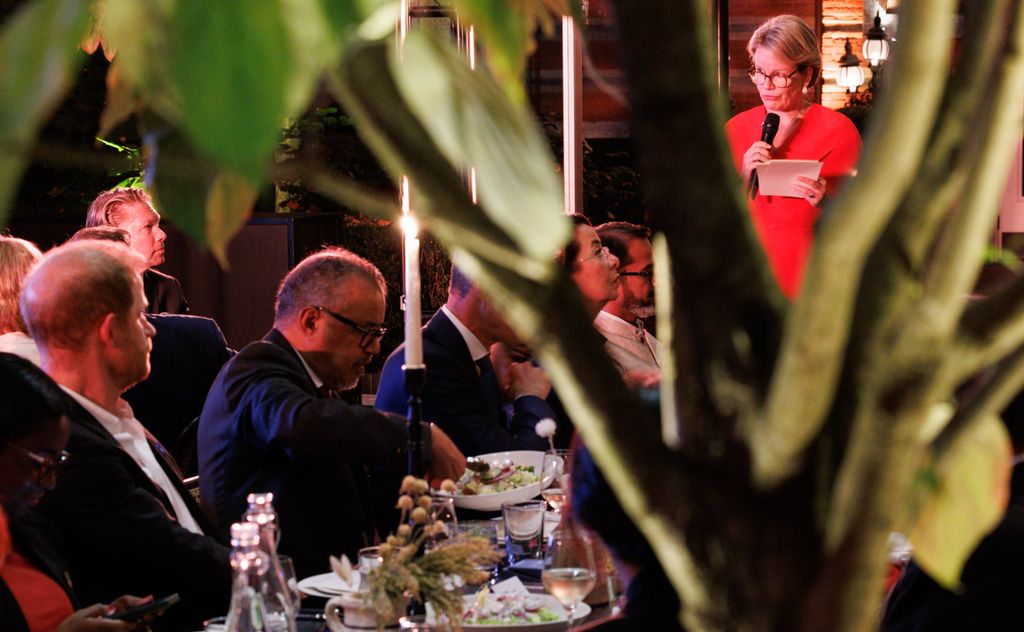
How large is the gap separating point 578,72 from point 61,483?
372 cm

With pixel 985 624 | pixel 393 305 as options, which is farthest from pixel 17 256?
pixel 393 305

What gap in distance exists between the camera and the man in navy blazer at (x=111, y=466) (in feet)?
8.46

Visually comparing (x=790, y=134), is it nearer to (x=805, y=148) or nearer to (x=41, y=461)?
(x=805, y=148)

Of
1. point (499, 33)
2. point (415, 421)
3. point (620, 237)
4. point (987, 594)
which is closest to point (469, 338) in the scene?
point (620, 237)

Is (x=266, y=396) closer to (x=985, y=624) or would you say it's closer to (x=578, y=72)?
(x=985, y=624)

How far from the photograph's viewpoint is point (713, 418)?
1.30ft

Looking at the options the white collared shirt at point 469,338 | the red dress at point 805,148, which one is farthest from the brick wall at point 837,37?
the white collared shirt at point 469,338

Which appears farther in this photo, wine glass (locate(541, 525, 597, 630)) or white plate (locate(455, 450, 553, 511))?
white plate (locate(455, 450, 553, 511))

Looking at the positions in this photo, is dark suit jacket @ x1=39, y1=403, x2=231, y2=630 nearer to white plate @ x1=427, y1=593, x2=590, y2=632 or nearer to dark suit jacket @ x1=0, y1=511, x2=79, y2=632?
dark suit jacket @ x1=0, y1=511, x2=79, y2=632

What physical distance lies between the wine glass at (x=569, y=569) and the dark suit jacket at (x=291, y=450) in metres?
1.00

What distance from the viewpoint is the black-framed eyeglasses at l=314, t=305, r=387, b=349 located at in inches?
134

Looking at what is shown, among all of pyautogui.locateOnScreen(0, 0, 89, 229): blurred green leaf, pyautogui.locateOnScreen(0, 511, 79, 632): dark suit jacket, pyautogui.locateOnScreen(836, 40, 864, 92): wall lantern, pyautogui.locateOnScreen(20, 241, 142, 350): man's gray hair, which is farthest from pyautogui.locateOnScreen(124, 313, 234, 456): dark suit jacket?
pyautogui.locateOnScreen(836, 40, 864, 92): wall lantern

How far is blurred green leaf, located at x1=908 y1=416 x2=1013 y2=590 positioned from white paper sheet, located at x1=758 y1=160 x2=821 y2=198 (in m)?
3.70

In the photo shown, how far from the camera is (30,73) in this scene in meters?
0.30
